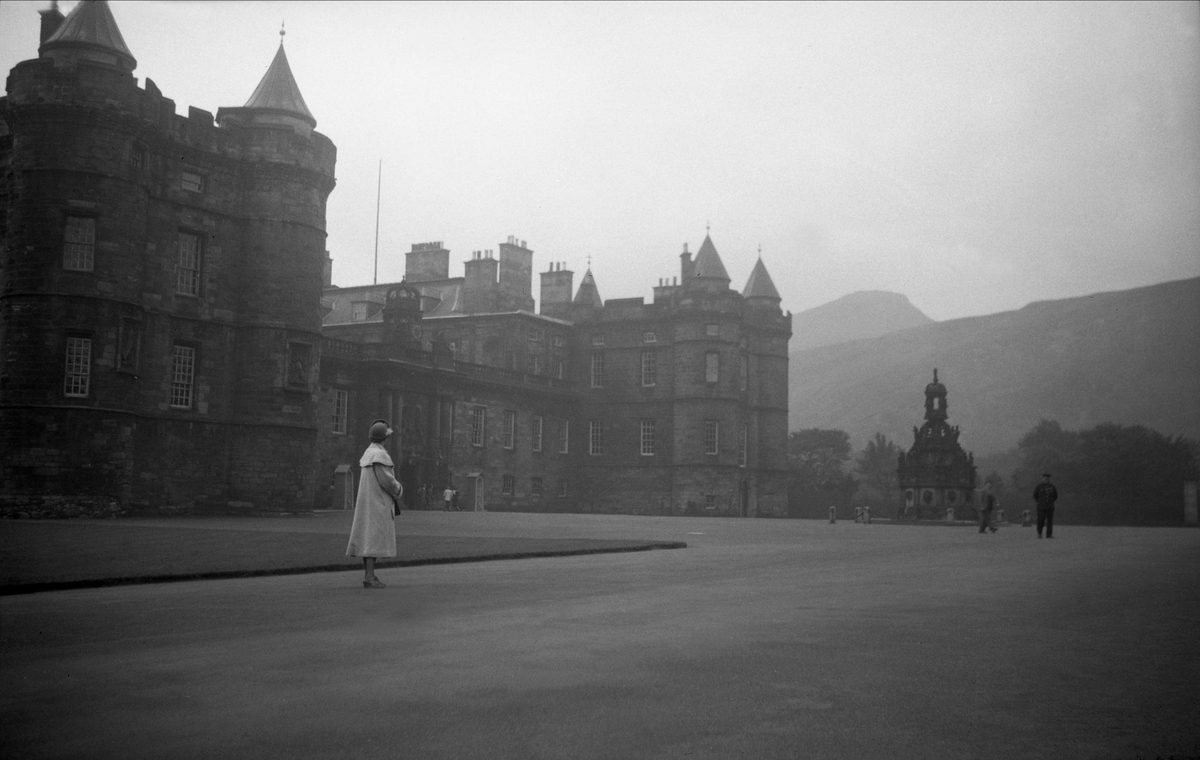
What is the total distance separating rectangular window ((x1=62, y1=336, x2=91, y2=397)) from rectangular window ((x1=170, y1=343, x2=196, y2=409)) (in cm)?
444

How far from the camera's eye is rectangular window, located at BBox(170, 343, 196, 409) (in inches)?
1473

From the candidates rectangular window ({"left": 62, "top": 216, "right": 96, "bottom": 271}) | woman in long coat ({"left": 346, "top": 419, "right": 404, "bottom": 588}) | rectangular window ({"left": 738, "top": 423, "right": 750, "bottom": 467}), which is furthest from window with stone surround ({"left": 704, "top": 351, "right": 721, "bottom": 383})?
woman in long coat ({"left": 346, "top": 419, "right": 404, "bottom": 588})

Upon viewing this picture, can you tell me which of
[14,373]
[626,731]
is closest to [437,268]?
[14,373]

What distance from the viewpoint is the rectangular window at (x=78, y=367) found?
32.5 metres

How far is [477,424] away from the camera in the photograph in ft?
207

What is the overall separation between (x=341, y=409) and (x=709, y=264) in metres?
28.5

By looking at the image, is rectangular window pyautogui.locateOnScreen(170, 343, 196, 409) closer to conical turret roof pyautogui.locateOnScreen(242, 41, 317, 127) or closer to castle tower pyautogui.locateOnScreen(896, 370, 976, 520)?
conical turret roof pyautogui.locateOnScreen(242, 41, 317, 127)

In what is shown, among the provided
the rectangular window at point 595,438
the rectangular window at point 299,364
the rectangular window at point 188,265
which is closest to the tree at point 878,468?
the rectangular window at point 595,438

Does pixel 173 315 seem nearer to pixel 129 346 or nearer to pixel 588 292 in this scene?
pixel 129 346

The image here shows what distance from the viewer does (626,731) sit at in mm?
5223

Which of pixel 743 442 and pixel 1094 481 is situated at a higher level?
pixel 743 442

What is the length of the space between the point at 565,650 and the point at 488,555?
374 inches

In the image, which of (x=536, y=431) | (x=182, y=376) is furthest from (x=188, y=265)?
(x=536, y=431)

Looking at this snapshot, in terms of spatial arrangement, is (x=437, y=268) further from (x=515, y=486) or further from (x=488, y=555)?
(x=488, y=555)
